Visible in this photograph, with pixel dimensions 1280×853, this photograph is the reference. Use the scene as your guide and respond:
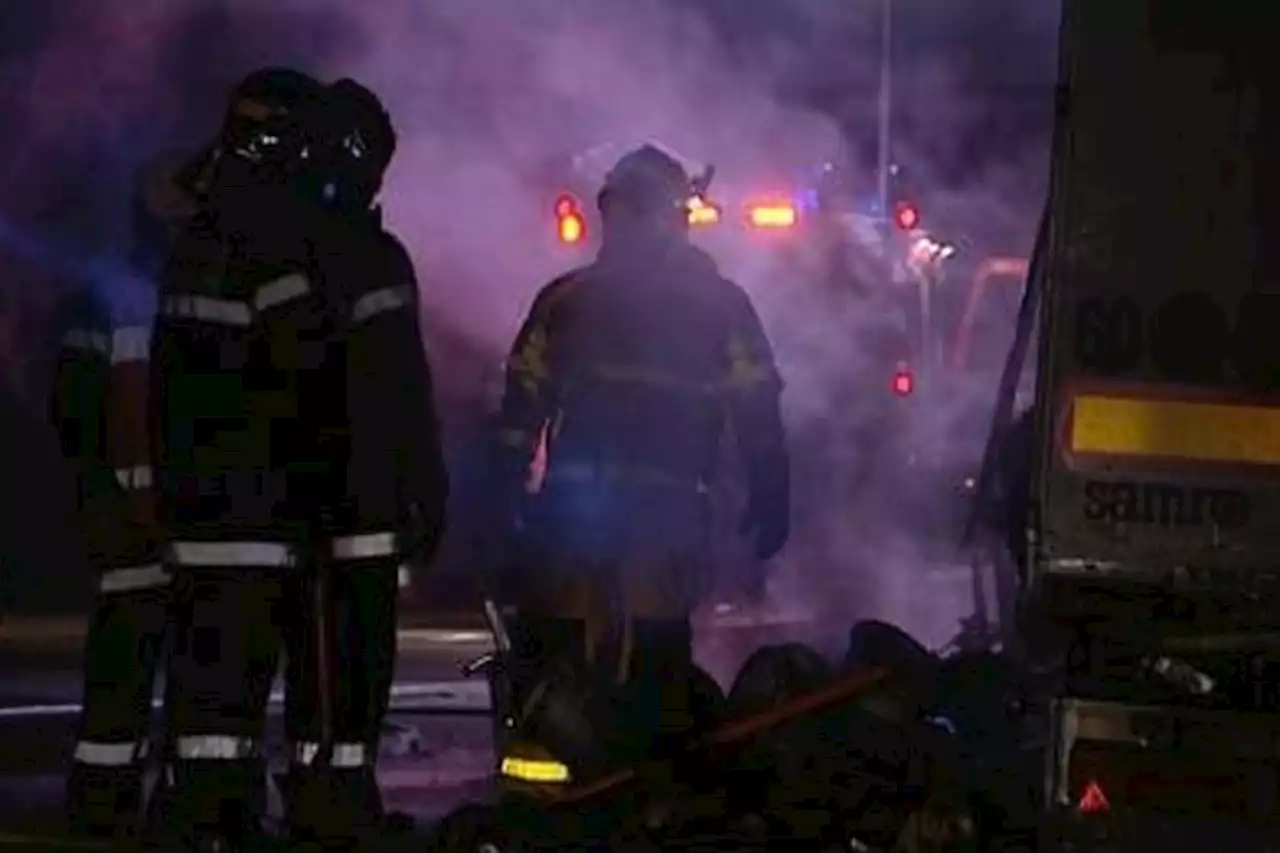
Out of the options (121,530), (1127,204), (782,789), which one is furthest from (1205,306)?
(121,530)

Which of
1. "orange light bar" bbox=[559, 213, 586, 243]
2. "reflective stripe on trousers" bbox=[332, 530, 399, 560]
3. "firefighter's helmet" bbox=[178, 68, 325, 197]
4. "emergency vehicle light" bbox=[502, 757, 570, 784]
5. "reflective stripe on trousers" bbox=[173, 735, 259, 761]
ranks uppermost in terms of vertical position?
"firefighter's helmet" bbox=[178, 68, 325, 197]

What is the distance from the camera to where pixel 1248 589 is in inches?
251

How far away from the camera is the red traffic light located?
18.0 m

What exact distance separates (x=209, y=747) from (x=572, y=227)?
734 centimetres

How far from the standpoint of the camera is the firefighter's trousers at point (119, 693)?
7.38m

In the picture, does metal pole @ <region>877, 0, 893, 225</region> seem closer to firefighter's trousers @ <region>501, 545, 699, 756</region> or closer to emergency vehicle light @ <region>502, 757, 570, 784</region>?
firefighter's trousers @ <region>501, 545, 699, 756</region>

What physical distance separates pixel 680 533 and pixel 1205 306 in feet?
5.84

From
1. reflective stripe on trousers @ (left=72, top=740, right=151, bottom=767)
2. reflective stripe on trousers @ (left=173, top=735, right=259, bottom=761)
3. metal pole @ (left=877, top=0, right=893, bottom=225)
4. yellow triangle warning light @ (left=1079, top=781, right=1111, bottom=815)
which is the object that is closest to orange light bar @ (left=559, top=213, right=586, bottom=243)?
metal pole @ (left=877, top=0, right=893, bottom=225)

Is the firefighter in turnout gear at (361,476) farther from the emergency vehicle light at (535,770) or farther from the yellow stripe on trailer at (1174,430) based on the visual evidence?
the yellow stripe on trailer at (1174,430)

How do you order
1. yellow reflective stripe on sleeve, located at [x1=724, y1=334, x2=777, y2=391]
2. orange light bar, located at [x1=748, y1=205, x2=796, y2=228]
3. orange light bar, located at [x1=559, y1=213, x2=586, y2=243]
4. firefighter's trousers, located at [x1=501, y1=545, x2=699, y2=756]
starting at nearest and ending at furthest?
firefighter's trousers, located at [x1=501, y1=545, x2=699, y2=756], yellow reflective stripe on sleeve, located at [x1=724, y1=334, x2=777, y2=391], orange light bar, located at [x1=559, y1=213, x2=586, y2=243], orange light bar, located at [x1=748, y1=205, x2=796, y2=228]

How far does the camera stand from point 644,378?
761 cm

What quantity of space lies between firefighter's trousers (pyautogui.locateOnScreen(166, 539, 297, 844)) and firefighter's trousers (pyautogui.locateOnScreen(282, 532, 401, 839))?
140 millimetres

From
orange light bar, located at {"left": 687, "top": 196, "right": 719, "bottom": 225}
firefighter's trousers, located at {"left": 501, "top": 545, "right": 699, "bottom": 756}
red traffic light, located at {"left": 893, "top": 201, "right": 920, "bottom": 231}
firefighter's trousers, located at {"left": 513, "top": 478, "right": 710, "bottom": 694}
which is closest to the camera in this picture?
firefighter's trousers, located at {"left": 501, "top": 545, "right": 699, "bottom": 756}

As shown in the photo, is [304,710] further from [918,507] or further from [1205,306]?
[918,507]
